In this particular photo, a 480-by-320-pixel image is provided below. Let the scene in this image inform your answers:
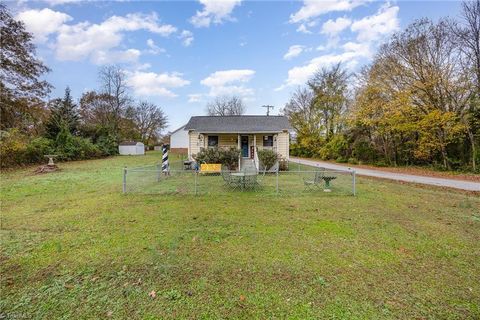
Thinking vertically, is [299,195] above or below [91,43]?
below

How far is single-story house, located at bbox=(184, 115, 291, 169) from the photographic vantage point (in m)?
17.5

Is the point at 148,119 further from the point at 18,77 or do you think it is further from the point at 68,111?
the point at 18,77

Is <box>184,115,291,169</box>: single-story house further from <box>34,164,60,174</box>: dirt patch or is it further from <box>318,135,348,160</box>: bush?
<box>34,164,60,174</box>: dirt patch

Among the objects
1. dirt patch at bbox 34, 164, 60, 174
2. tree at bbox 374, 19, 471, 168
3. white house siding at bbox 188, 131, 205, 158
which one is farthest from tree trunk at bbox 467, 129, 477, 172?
dirt patch at bbox 34, 164, 60, 174

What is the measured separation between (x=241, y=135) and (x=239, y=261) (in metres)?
15.2

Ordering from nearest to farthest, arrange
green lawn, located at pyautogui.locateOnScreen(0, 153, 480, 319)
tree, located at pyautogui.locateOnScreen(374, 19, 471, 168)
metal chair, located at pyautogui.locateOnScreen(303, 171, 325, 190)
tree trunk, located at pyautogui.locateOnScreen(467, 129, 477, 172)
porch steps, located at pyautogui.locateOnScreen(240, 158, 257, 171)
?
green lawn, located at pyautogui.locateOnScreen(0, 153, 480, 319) < metal chair, located at pyautogui.locateOnScreen(303, 171, 325, 190) < tree trunk, located at pyautogui.locateOnScreen(467, 129, 477, 172) < tree, located at pyautogui.locateOnScreen(374, 19, 471, 168) < porch steps, located at pyautogui.locateOnScreen(240, 158, 257, 171)

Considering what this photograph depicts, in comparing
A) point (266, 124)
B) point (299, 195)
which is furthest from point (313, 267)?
point (266, 124)

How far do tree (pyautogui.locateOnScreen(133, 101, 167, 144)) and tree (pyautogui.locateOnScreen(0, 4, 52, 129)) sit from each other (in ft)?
104

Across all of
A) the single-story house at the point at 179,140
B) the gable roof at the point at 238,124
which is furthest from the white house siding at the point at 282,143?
the single-story house at the point at 179,140

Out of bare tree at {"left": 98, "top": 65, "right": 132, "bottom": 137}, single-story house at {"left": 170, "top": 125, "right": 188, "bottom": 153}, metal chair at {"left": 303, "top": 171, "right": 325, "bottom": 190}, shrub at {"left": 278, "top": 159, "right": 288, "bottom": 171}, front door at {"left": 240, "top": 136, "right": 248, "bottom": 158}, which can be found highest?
bare tree at {"left": 98, "top": 65, "right": 132, "bottom": 137}

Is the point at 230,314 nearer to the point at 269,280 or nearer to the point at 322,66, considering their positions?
the point at 269,280

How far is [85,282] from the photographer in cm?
320

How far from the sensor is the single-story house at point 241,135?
57.4 ft

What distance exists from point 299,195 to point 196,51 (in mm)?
13569
